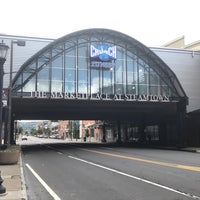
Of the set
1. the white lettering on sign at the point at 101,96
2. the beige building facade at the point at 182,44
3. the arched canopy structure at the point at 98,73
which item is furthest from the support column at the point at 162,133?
the beige building facade at the point at 182,44

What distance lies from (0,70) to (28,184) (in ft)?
14.0

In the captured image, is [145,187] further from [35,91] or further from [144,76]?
[144,76]

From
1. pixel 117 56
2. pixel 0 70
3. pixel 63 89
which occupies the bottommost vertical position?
pixel 0 70

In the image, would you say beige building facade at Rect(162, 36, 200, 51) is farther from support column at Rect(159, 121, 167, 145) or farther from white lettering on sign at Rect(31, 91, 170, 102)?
white lettering on sign at Rect(31, 91, 170, 102)

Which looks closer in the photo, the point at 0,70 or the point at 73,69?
the point at 0,70

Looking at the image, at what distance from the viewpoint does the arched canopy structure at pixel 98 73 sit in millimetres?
43594

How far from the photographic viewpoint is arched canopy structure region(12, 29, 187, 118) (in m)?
43.6

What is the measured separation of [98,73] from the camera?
46.7 m

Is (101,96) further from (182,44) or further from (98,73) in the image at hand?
(182,44)

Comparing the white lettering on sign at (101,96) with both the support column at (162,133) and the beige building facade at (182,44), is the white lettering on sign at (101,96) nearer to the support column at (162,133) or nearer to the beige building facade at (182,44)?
the support column at (162,133)

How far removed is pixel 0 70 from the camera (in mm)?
13500

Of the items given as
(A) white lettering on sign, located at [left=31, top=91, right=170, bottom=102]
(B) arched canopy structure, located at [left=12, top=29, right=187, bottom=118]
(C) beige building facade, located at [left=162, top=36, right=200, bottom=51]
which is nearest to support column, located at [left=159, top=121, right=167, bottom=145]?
(B) arched canopy structure, located at [left=12, top=29, right=187, bottom=118]

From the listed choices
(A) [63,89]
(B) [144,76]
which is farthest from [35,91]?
(B) [144,76]

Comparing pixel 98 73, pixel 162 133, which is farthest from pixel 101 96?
pixel 162 133
